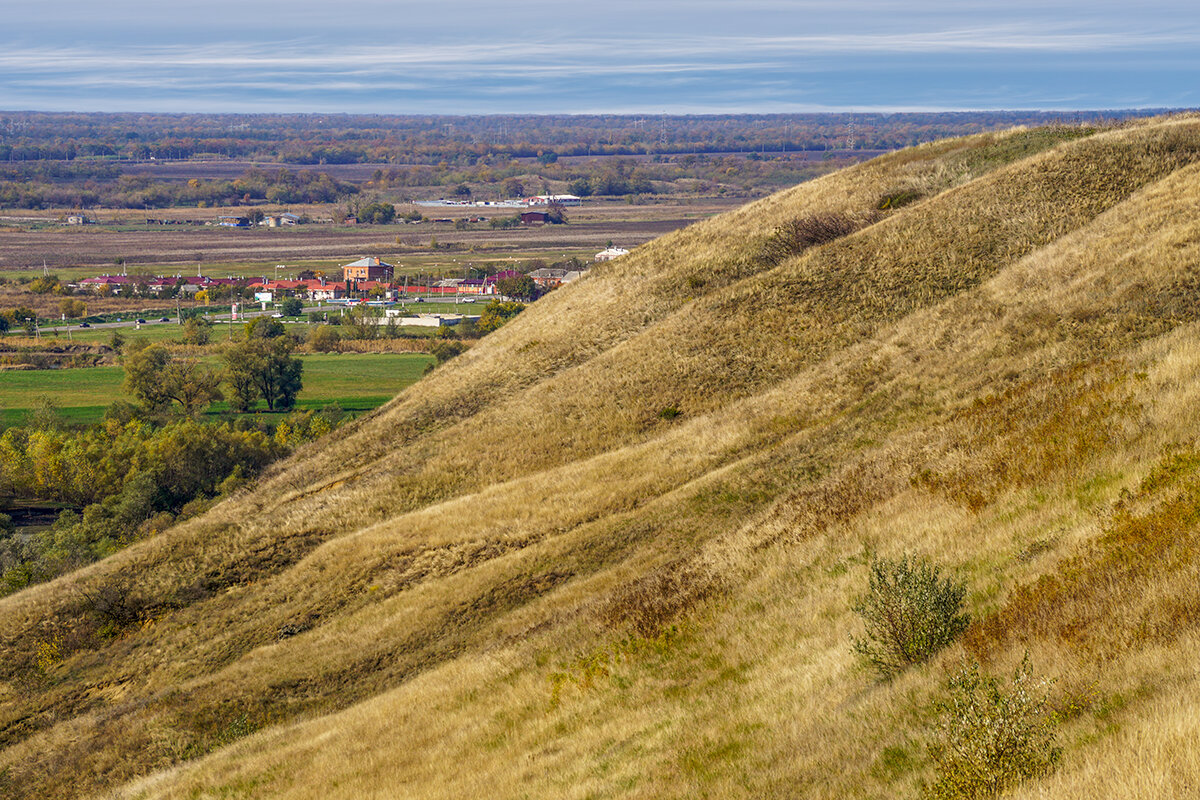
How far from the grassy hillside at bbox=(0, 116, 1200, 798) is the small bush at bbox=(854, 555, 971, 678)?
1.26 feet

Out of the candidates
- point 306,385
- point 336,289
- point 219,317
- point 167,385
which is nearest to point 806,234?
point 167,385

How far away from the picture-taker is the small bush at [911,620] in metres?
11.8

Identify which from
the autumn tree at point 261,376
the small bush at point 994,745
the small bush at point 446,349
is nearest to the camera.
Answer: the small bush at point 994,745

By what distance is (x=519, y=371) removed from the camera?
43.6 m

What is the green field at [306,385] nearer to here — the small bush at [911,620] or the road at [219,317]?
the road at [219,317]

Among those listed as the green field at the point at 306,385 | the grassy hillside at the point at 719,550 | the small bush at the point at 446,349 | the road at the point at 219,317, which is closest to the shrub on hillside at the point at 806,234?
the grassy hillside at the point at 719,550

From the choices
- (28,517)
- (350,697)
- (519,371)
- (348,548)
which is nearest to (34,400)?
(28,517)

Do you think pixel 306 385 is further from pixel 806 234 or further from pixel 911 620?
pixel 911 620

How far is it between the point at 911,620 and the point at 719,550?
748 cm

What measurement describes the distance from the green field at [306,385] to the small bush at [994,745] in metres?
95.7

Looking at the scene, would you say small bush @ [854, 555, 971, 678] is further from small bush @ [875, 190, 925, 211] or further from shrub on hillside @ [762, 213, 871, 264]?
small bush @ [875, 190, 925, 211]

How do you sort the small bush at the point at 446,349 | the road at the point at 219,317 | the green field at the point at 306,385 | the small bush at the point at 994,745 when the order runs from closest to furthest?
1. the small bush at the point at 994,745
2. the green field at the point at 306,385
3. the small bush at the point at 446,349
4. the road at the point at 219,317

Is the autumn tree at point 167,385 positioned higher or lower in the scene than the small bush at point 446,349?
lower

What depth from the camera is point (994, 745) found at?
27.5 feet
